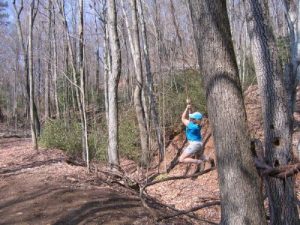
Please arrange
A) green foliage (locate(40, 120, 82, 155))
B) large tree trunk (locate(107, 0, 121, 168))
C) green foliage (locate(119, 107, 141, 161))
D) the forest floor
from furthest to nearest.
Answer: green foliage (locate(119, 107, 141, 161)), green foliage (locate(40, 120, 82, 155)), large tree trunk (locate(107, 0, 121, 168)), the forest floor

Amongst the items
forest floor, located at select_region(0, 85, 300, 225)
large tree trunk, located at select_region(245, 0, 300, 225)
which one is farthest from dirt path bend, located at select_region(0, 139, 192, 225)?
large tree trunk, located at select_region(245, 0, 300, 225)

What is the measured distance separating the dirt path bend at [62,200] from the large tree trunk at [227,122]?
10.1 feet

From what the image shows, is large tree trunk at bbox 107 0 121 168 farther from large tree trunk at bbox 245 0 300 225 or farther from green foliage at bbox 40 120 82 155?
large tree trunk at bbox 245 0 300 225

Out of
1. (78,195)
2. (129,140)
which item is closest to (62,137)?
(129,140)

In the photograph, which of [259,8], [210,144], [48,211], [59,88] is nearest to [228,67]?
[259,8]

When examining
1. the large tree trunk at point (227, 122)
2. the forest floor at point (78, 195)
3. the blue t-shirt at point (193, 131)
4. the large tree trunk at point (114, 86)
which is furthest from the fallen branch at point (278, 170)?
the large tree trunk at point (114, 86)

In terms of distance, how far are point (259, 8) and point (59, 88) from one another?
2122 cm

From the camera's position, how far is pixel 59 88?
24656 mm

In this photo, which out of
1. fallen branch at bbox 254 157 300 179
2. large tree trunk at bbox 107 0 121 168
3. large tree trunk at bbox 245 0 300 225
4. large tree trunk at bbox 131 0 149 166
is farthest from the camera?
large tree trunk at bbox 131 0 149 166

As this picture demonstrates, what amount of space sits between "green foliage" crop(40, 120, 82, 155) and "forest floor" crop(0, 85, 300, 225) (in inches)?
46.8

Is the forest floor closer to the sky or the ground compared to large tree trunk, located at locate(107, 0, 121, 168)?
closer to the ground

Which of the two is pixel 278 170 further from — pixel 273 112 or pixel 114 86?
pixel 114 86

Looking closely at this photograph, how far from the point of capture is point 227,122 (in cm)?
347

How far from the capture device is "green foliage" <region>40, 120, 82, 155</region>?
46.0 ft
